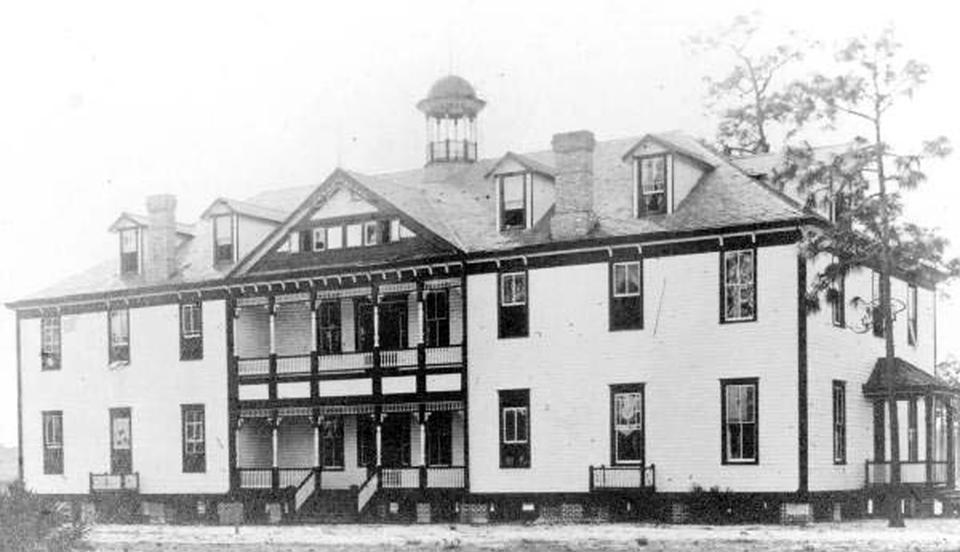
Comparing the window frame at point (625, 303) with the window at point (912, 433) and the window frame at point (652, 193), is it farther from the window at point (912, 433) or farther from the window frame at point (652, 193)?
the window at point (912, 433)

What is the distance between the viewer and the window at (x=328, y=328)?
41.7 metres

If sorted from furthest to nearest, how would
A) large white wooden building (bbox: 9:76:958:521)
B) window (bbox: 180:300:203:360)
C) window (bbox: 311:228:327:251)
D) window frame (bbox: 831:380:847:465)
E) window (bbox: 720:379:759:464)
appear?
window (bbox: 180:300:203:360), window (bbox: 311:228:327:251), window frame (bbox: 831:380:847:465), large white wooden building (bbox: 9:76:958:521), window (bbox: 720:379:759:464)

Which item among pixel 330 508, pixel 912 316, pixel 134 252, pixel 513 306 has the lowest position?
pixel 330 508

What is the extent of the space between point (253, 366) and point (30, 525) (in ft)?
73.4

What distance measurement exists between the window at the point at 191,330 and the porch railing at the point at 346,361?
513 centimetres

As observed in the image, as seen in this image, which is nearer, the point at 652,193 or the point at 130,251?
the point at 652,193

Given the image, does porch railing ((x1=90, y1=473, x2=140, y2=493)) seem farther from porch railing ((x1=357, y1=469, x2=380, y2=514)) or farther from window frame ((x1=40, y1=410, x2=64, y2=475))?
porch railing ((x1=357, y1=469, x2=380, y2=514))

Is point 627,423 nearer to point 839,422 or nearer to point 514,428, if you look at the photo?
point 514,428

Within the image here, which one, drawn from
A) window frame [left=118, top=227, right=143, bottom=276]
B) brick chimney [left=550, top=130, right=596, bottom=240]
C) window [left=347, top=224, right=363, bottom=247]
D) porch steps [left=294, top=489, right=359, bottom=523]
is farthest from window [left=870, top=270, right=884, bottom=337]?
window frame [left=118, top=227, right=143, bottom=276]

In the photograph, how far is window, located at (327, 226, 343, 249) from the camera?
40188mm

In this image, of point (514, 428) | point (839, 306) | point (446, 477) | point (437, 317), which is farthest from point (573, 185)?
point (446, 477)

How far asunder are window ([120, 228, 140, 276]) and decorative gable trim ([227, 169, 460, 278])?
19.7ft

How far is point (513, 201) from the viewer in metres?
38.3

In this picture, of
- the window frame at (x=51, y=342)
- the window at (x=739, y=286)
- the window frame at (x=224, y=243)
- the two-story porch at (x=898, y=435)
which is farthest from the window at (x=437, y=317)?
the window frame at (x=51, y=342)
